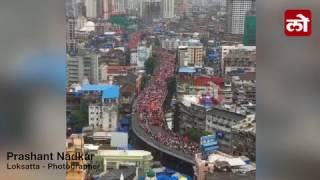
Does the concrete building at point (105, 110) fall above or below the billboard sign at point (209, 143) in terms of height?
above

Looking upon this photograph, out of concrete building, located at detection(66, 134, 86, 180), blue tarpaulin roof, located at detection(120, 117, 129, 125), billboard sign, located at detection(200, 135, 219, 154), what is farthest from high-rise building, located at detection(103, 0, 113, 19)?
billboard sign, located at detection(200, 135, 219, 154)

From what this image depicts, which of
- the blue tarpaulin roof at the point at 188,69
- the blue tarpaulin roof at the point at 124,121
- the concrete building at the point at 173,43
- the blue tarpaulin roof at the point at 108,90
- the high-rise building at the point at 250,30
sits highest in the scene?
the high-rise building at the point at 250,30

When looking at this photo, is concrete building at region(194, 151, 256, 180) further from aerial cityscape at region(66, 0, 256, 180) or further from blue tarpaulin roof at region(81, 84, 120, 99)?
blue tarpaulin roof at region(81, 84, 120, 99)

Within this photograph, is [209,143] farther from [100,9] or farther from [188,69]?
[100,9]

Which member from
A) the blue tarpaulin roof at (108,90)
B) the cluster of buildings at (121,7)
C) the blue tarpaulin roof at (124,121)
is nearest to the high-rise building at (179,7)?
the cluster of buildings at (121,7)

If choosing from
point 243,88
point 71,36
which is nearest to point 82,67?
point 71,36

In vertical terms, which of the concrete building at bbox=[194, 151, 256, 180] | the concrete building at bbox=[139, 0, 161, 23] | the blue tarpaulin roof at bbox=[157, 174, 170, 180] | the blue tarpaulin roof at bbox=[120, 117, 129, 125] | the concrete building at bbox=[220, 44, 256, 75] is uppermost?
the concrete building at bbox=[139, 0, 161, 23]

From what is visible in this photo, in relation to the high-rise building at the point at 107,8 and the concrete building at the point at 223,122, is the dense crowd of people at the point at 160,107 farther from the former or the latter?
the high-rise building at the point at 107,8
